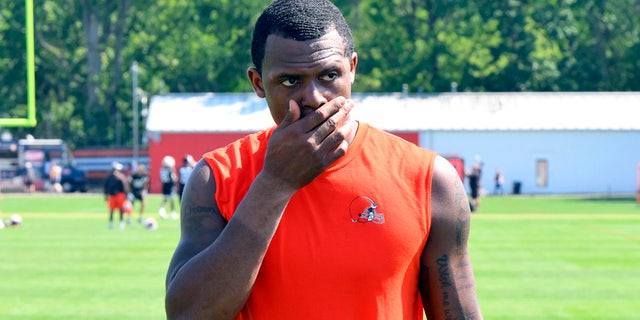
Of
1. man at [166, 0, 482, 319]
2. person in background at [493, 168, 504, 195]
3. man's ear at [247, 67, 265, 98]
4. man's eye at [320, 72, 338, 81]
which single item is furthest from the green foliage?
man's eye at [320, 72, 338, 81]

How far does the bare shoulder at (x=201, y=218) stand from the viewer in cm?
288

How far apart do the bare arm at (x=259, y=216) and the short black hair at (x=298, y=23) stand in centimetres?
27

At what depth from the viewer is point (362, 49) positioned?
222 feet

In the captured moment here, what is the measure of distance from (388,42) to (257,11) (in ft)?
28.0

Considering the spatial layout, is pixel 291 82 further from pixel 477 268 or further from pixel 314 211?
pixel 477 268

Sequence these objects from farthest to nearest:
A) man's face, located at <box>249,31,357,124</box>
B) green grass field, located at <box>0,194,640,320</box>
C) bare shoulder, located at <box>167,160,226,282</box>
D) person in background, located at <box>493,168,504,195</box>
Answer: person in background, located at <box>493,168,504,195</box> → green grass field, located at <box>0,194,640,320</box> → bare shoulder, located at <box>167,160,226,282</box> → man's face, located at <box>249,31,357,124</box>

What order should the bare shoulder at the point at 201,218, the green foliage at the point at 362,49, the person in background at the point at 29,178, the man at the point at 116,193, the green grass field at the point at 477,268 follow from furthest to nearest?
the green foliage at the point at 362,49, the person in background at the point at 29,178, the man at the point at 116,193, the green grass field at the point at 477,268, the bare shoulder at the point at 201,218

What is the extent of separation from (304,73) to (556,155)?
52.1 meters

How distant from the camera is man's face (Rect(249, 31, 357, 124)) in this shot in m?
2.74

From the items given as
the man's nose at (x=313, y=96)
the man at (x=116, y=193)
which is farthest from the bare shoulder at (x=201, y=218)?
the man at (x=116, y=193)

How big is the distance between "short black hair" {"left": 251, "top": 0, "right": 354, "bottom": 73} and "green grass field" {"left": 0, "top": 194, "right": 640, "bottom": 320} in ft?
29.7

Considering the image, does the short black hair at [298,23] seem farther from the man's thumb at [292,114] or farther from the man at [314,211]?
the man's thumb at [292,114]

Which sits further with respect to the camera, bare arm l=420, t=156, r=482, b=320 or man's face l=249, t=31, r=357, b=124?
bare arm l=420, t=156, r=482, b=320

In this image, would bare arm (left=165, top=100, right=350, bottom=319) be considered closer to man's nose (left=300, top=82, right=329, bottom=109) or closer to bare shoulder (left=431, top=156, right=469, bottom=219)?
man's nose (left=300, top=82, right=329, bottom=109)
